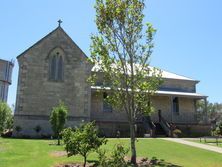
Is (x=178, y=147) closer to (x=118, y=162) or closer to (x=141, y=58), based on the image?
(x=141, y=58)

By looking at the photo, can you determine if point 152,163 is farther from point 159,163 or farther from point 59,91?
point 59,91

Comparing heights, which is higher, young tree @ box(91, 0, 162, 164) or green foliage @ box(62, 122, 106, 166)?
young tree @ box(91, 0, 162, 164)

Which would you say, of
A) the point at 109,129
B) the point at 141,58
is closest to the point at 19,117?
the point at 109,129

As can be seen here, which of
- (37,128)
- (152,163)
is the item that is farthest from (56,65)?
(152,163)

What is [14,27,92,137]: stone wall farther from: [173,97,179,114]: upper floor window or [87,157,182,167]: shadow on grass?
[87,157,182,167]: shadow on grass

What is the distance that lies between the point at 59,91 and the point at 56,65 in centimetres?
285

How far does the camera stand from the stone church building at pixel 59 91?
94.5 feet

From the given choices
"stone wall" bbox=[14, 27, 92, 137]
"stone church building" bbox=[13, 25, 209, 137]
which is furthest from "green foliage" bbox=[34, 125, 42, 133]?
"stone wall" bbox=[14, 27, 92, 137]

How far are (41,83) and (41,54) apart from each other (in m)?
3.14

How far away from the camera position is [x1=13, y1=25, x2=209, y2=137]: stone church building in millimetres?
28812

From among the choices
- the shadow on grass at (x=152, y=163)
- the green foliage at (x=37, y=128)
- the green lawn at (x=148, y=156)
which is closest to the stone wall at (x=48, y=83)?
the green foliage at (x=37, y=128)

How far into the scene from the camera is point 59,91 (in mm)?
30141

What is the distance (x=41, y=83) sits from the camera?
2966 cm

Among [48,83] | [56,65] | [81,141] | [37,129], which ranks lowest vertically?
[81,141]
